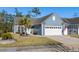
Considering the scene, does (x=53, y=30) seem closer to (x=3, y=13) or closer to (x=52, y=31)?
(x=52, y=31)

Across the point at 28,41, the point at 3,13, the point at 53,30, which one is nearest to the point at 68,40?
the point at 53,30

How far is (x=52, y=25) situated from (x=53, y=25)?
18 mm

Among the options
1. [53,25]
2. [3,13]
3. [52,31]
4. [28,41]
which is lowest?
[28,41]

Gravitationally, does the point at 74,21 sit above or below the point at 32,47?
above

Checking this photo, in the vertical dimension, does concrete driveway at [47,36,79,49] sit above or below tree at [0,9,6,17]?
below

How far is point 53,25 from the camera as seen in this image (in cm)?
535

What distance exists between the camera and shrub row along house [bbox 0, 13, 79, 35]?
5.28 metres

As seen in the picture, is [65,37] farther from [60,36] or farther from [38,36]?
[38,36]

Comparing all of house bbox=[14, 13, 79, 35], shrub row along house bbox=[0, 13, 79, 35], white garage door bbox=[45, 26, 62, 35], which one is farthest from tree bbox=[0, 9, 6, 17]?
white garage door bbox=[45, 26, 62, 35]

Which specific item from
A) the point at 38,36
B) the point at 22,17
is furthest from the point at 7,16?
the point at 38,36

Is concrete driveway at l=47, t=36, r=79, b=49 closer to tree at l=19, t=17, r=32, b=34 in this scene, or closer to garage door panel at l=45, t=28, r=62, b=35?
garage door panel at l=45, t=28, r=62, b=35
